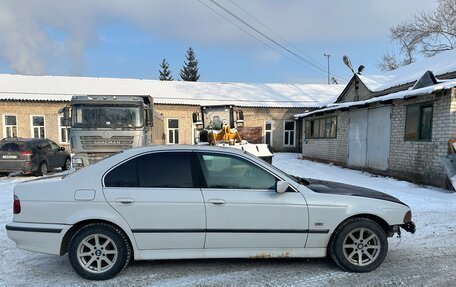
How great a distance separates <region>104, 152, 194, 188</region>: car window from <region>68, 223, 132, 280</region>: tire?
0.55 meters

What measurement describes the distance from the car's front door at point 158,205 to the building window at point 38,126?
22.5 meters

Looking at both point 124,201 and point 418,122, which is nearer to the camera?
point 124,201

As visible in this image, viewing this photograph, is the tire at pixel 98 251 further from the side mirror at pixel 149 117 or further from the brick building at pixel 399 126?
the brick building at pixel 399 126

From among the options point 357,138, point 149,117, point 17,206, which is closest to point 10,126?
point 149,117

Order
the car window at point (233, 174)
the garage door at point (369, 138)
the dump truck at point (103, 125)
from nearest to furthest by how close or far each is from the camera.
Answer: the car window at point (233, 174) → the dump truck at point (103, 125) → the garage door at point (369, 138)

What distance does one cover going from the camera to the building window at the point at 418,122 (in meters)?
10.0

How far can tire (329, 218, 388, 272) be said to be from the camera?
3.83m

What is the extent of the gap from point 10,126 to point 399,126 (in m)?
24.3

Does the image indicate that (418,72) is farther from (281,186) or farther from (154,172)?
(154,172)

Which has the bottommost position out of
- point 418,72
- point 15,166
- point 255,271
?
point 255,271

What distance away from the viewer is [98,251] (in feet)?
11.9

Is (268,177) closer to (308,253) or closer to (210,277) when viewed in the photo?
(308,253)

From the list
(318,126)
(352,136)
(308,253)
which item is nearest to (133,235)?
Answer: (308,253)

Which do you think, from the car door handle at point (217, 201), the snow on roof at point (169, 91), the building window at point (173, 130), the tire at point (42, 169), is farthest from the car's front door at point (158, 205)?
the building window at point (173, 130)
